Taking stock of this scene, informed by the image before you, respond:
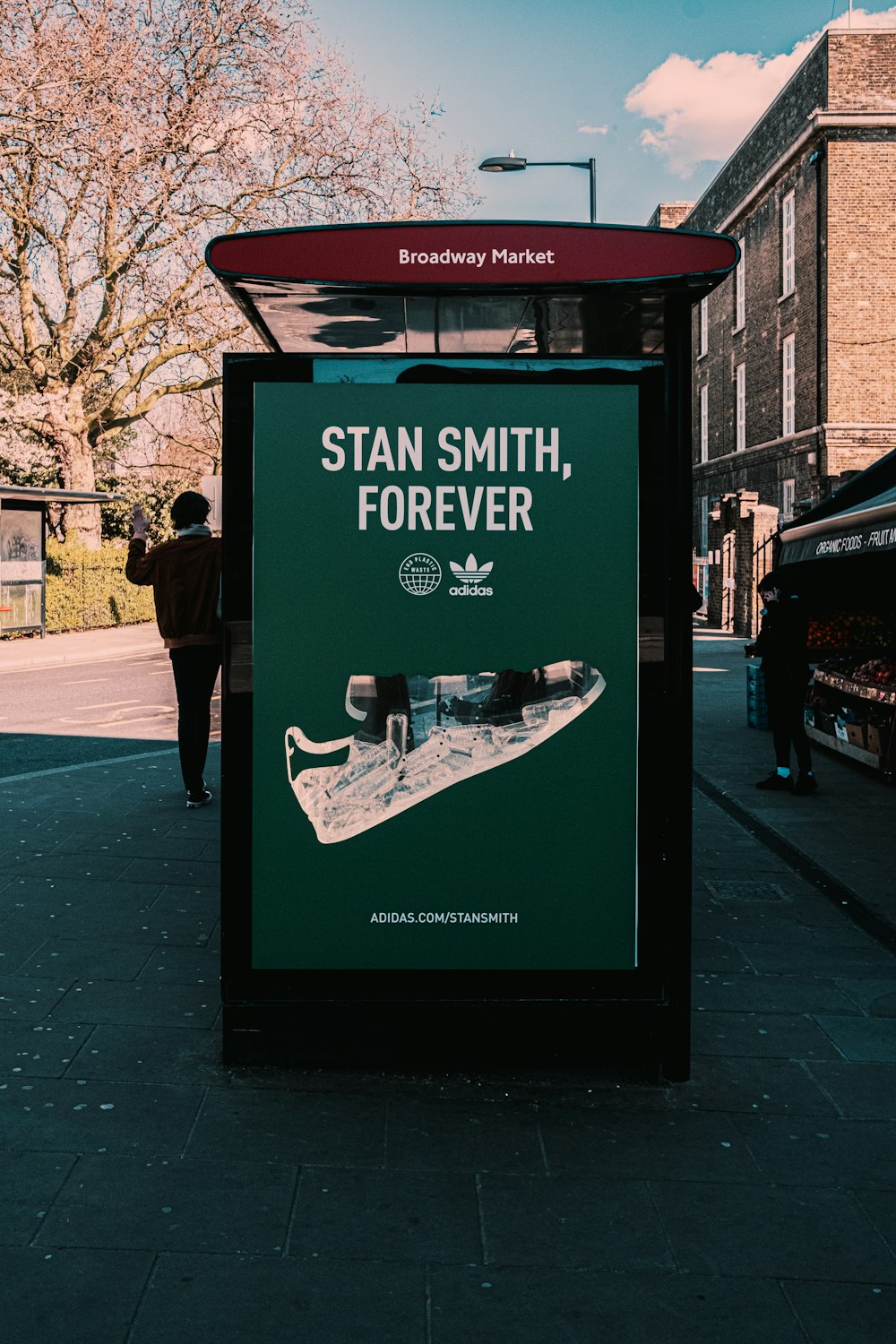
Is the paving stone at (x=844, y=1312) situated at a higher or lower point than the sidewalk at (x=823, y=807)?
lower

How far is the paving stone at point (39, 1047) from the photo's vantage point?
13.7 feet

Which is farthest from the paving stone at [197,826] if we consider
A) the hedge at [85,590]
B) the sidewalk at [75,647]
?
the hedge at [85,590]

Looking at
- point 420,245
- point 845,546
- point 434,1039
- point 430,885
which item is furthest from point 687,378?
point 845,546

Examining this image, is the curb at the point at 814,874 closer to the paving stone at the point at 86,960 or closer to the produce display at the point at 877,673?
the produce display at the point at 877,673

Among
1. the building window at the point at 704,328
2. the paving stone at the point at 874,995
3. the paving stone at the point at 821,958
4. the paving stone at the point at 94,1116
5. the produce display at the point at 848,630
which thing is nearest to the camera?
the paving stone at the point at 94,1116

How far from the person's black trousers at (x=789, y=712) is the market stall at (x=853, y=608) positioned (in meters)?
0.96

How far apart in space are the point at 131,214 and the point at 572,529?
85.8 ft

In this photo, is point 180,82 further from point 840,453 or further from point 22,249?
point 840,453

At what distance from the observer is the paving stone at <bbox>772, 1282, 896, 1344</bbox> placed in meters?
2.77

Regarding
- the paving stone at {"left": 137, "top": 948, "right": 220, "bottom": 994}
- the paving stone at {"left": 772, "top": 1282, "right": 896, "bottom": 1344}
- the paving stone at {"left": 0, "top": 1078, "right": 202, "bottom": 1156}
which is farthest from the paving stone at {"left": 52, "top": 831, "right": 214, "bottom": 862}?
the paving stone at {"left": 772, "top": 1282, "right": 896, "bottom": 1344}

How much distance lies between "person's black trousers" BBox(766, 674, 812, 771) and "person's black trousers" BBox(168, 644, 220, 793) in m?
4.28

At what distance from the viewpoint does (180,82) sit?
26734 mm

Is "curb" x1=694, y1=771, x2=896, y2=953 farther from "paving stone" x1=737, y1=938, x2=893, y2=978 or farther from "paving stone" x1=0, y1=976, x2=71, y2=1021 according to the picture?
"paving stone" x1=0, y1=976, x2=71, y2=1021

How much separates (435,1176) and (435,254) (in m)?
2.66
